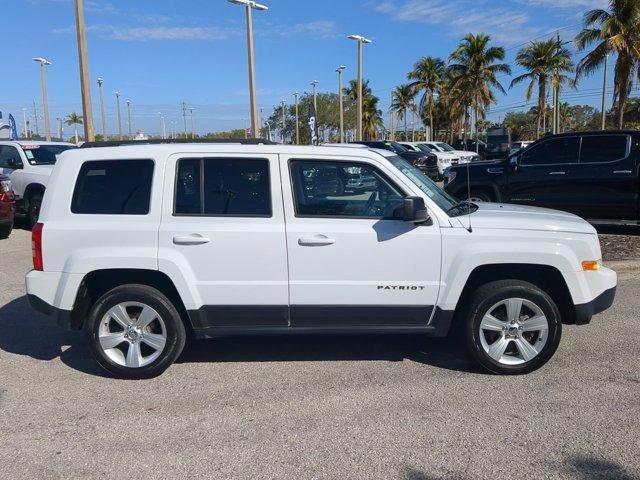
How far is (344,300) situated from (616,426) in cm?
200

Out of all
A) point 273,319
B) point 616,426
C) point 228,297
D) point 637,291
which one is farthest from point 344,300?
point 637,291

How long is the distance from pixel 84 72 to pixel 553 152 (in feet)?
35.8

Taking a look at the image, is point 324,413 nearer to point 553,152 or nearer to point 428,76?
point 553,152

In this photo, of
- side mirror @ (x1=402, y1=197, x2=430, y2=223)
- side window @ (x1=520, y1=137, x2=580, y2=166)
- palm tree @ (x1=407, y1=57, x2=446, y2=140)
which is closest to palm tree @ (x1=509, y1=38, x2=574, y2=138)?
palm tree @ (x1=407, y1=57, x2=446, y2=140)

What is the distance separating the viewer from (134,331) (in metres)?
4.68

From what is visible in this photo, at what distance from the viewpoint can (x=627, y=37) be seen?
28.1 m

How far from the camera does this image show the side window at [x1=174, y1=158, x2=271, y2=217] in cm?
459

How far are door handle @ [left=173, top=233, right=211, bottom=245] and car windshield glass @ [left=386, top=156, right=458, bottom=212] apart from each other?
1594 mm

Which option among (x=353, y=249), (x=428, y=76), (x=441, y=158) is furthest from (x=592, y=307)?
(x=428, y=76)

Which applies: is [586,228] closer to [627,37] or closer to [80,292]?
[80,292]

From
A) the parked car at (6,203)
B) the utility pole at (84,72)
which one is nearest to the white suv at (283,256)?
the parked car at (6,203)

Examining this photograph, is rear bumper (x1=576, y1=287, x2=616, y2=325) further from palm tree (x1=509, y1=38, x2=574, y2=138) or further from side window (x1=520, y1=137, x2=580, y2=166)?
palm tree (x1=509, y1=38, x2=574, y2=138)

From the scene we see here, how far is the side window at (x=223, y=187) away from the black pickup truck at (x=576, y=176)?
7472 mm

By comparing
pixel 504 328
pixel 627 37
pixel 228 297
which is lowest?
pixel 504 328
